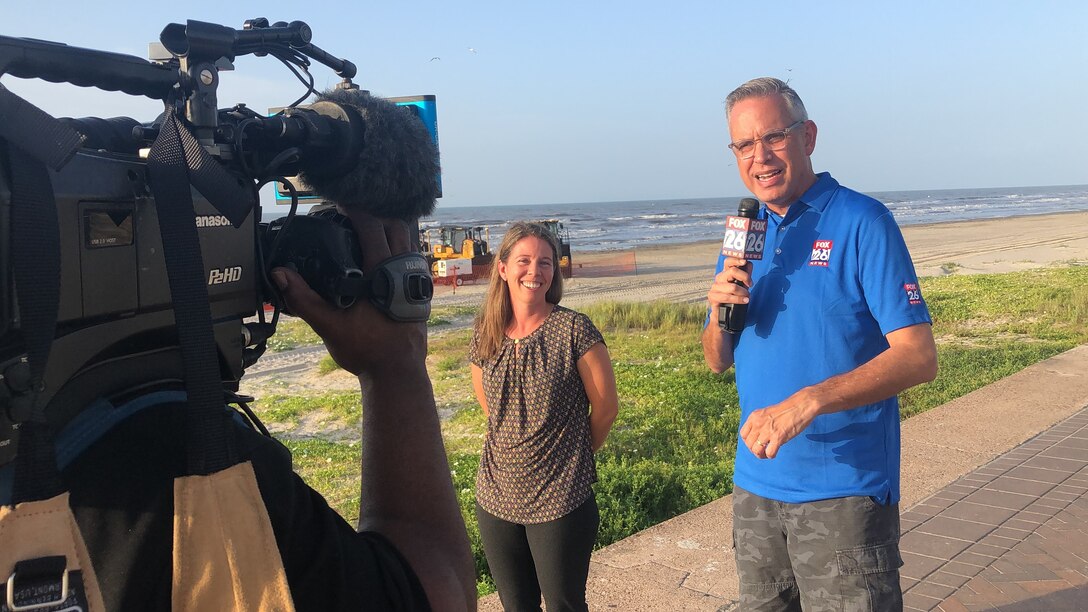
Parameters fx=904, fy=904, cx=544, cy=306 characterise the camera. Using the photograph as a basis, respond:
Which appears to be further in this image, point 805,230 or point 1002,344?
point 1002,344

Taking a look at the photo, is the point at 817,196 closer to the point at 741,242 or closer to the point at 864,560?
the point at 741,242

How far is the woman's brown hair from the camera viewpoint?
12.4 feet

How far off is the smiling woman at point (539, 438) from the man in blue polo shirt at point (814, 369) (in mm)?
725

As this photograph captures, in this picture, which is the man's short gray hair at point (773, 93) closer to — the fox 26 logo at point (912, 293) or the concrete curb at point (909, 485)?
the fox 26 logo at point (912, 293)

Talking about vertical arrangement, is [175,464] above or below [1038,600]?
above

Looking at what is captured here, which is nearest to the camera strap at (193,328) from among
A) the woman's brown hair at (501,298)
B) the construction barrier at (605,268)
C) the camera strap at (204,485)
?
the camera strap at (204,485)

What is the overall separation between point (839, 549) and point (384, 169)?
1.89 metres

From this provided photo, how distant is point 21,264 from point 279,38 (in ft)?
2.13

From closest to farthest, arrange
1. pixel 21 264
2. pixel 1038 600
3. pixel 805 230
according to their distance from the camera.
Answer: pixel 21 264, pixel 805 230, pixel 1038 600

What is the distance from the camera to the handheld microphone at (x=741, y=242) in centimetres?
282

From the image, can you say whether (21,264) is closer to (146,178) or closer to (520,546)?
(146,178)

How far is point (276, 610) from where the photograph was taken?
109 centimetres

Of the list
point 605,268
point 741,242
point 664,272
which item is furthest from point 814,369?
point 605,268

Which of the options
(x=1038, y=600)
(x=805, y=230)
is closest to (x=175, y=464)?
A: (x=805, y=230)
